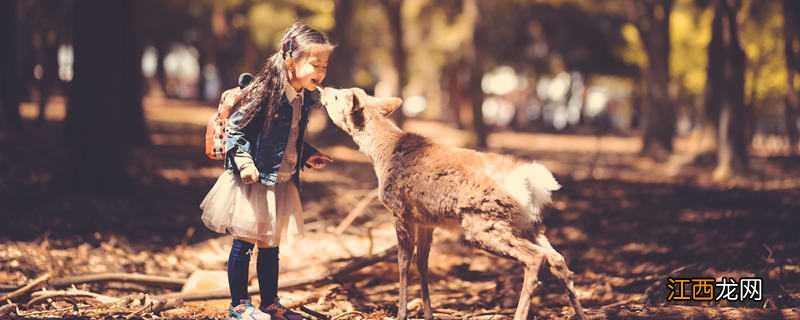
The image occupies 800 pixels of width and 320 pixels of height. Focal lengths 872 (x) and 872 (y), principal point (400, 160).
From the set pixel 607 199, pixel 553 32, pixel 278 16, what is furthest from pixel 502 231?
pixel 553 32

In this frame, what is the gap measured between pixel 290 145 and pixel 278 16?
27.4 metres

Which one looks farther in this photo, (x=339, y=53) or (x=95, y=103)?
(x=339, y=53)

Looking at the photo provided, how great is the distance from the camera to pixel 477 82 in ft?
75.2

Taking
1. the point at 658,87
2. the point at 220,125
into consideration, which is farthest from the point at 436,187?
the point at 658,87

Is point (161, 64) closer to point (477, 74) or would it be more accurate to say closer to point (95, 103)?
point (477, 74)

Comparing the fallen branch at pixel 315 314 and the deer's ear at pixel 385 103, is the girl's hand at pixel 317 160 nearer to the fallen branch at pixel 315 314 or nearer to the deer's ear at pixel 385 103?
the deer's ear at pixel 385 103

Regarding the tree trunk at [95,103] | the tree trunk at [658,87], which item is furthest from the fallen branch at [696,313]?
the tree trunk at [658,87]

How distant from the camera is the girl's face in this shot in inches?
205

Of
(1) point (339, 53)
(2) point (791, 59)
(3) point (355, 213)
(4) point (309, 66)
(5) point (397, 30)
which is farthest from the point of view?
(5) point (397, 30)

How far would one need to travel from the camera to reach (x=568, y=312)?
626 cm

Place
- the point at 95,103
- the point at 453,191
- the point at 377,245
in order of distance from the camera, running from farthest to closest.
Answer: the point at 95,103, the point at 377,245, the point at 453,191

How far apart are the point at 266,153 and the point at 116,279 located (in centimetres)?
251

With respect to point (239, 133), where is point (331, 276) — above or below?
below

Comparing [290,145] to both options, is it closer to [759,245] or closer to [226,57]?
[759,245]
